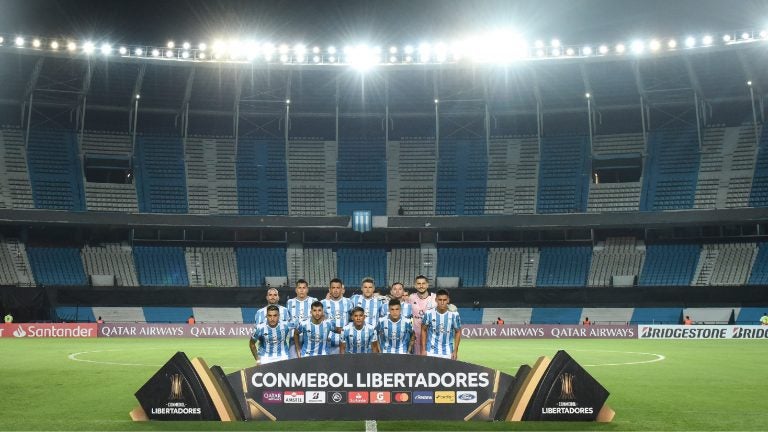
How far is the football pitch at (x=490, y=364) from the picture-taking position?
1040cm

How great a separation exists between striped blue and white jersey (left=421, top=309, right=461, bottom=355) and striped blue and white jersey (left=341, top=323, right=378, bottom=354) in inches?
57.5

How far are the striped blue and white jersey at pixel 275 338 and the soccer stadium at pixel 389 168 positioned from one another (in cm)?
2866

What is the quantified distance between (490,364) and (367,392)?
12048 mm

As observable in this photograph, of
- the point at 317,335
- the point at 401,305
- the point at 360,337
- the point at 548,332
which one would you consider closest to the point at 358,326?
the point at 360,337

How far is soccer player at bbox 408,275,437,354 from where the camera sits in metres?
14.4

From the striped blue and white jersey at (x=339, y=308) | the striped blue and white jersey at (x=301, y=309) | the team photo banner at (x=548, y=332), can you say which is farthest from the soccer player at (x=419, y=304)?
the team photo banner at (x=548, y=332)

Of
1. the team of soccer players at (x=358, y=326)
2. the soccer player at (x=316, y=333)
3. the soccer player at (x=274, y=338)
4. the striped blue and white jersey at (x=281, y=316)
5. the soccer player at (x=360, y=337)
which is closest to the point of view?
the soccer player at (x=360, y=337)

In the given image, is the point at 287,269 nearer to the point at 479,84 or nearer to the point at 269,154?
the point at 269,154

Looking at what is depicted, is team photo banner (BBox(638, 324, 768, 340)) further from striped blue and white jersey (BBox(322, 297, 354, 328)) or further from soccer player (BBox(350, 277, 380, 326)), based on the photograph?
striped blue and white jersey (BBox(322, 297, 354, 328))

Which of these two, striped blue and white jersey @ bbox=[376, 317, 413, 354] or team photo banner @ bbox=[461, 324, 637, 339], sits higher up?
striped blue and white jersey @ bbox=[376, 317, 413, 354]

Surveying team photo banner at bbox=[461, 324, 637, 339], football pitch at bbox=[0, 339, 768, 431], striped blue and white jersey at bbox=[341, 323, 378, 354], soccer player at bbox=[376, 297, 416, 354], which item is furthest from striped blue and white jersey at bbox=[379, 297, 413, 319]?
team photo banner at bbox=[461, 324, 637, 339]

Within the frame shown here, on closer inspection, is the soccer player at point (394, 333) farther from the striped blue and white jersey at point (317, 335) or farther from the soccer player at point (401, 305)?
the striped blue and white jersey at point (317, 335)

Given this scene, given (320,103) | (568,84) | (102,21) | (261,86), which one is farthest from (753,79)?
(102,21)

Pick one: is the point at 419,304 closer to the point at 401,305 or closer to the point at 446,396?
the point at 401,305
